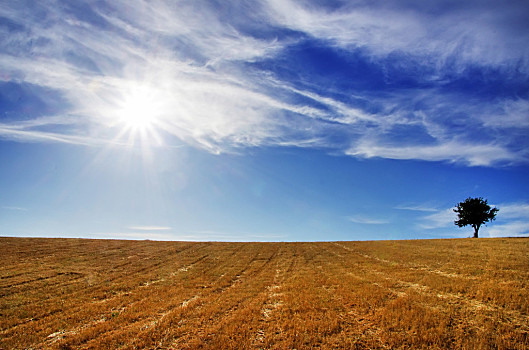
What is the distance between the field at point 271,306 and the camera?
396 inches

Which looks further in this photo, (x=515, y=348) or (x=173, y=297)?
(x=173, y=297)

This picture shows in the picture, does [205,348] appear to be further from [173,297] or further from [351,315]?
[173,297]

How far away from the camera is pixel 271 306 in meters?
14.4

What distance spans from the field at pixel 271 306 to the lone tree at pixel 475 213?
153ft

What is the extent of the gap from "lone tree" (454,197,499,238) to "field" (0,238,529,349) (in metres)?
46.7

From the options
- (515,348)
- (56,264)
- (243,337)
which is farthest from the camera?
(56,264)

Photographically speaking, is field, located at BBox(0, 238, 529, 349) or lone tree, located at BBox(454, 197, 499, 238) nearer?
field, located at BBox(0, 238, 529, 349)

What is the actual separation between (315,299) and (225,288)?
7.53 meters

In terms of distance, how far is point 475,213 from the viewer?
216 feet

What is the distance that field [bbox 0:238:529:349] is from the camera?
33.0 ft

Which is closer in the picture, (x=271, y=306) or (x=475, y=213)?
(x=271, y=306)

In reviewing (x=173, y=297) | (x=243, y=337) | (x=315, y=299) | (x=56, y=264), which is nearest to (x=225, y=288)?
(x=173, y=297)

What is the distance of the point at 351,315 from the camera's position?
12.4 meters

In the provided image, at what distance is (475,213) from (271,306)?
74.3 meters
